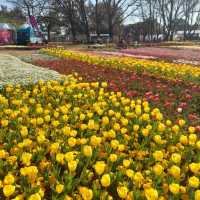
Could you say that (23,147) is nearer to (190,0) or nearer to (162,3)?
(162,3)

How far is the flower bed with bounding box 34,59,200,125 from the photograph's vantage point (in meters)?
8.32

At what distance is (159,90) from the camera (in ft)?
34.3

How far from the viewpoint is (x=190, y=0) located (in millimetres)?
86875

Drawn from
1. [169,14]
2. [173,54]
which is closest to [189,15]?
[169,14]

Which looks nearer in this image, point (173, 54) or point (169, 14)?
point (173, 54)

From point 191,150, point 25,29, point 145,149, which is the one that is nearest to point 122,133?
point 145,149

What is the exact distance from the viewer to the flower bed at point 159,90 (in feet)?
27.3

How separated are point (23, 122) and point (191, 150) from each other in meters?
2.29

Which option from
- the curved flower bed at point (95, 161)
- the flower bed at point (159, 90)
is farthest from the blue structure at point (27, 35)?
the curved flower bed at point (95, 161)

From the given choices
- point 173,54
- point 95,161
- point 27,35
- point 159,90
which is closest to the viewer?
point 95,161

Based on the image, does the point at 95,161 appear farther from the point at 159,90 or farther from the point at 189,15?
the point at 189,15

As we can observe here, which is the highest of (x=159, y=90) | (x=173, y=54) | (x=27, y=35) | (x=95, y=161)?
(x=95, y=161)

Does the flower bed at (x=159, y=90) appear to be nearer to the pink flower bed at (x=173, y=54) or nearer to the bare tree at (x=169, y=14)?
the pink flower bed at (x=173, y=54)

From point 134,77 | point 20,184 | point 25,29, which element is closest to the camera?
point 20,184
